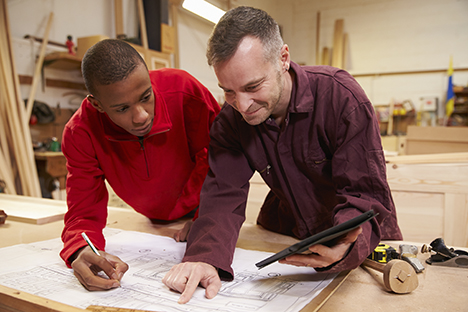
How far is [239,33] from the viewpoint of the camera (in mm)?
923

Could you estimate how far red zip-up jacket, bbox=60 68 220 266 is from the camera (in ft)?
4.02

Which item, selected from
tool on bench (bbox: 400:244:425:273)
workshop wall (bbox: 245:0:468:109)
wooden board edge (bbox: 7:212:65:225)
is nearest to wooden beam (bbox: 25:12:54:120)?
wooden board edge (bbox: 7:212:65:225)

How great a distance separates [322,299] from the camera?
2.52ft

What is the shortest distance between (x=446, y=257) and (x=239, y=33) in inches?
34.4

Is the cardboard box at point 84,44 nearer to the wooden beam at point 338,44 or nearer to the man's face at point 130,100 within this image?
the man's face at point 130,100

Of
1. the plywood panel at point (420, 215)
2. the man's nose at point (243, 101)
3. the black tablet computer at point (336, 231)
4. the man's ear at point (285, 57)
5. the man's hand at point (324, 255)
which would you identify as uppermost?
the man's ear at point (285, 57)

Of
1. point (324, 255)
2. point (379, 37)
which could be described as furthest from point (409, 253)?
point (379, 37)

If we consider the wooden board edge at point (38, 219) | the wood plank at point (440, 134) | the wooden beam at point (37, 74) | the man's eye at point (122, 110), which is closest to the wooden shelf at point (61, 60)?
the wooden beam at point (37, 74)

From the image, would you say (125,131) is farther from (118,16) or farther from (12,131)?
(118,16)

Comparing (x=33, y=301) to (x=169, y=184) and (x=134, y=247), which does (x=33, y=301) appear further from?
(x=169, y=184)

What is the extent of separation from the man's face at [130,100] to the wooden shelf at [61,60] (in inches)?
96.0

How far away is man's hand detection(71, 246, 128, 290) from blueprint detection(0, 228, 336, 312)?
0.02 meters

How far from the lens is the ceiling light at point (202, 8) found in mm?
3180

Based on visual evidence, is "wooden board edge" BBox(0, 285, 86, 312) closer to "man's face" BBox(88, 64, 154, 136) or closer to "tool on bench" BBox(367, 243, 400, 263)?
"man's face" BBox(88, 64, 154, 136)
